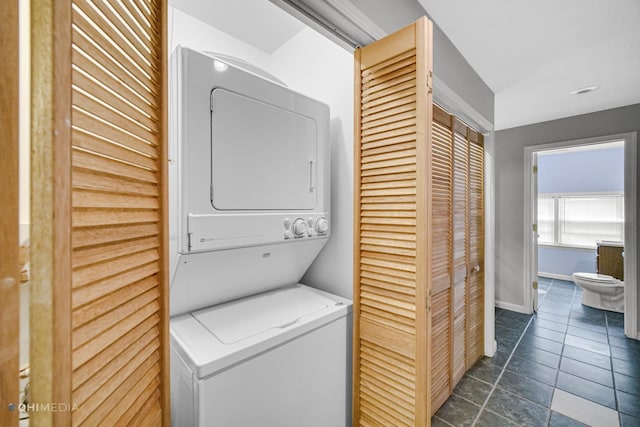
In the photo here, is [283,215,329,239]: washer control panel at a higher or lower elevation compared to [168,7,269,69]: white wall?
lower

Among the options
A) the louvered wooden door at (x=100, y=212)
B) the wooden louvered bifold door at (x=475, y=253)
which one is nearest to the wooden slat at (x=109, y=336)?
the louvered wooden door at (x=100, y=212)

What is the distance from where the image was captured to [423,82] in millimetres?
1052

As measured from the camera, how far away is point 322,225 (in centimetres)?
155

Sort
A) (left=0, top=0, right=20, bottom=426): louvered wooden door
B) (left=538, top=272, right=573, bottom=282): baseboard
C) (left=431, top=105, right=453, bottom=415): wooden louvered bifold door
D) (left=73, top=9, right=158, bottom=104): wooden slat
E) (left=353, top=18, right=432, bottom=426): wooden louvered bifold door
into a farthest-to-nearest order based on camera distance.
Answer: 1. (left=538, top=272, right=573, bottom=282): baseboard
2. (left=431, top=105, right=453, bottom=415): wooden louvered bifold door
3. (left=353, top=18, right=432, bottom=426): wooden louvered bifold door
4. (left=73, top=9, right=158, bottom=104): wooden slat
5. (left=0, top=0, right=20, bottom=426): louvered wooden door

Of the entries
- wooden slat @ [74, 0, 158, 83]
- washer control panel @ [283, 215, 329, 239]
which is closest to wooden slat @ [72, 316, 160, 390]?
wooden slat @ [74, 0, 158, 83]

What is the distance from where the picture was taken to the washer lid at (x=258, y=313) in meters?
1.16

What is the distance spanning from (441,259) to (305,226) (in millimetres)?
1068

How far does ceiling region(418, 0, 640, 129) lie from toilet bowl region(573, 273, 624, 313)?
237 centimetres

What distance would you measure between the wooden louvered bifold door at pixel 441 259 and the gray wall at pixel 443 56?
29cm

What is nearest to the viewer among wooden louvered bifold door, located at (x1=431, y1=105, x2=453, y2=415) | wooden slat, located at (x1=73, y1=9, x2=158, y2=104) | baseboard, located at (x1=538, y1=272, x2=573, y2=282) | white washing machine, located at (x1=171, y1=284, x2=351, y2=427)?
wooden slat, located at (x1=73, y1=9, x2=158, y2=104)

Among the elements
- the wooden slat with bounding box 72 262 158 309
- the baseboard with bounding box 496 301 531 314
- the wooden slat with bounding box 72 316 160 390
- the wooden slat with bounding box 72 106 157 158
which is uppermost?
the wooden slat with bounding box 72 106 157 158

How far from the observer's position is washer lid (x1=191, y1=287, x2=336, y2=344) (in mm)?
1155

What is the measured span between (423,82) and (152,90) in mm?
944

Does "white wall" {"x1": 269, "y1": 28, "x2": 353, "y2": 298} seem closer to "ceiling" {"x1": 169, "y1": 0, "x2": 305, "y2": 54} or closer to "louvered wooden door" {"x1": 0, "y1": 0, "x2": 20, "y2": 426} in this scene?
"ceiling" {"x1": 169, "y1": 0, "x2": 305, "y2": 54}
